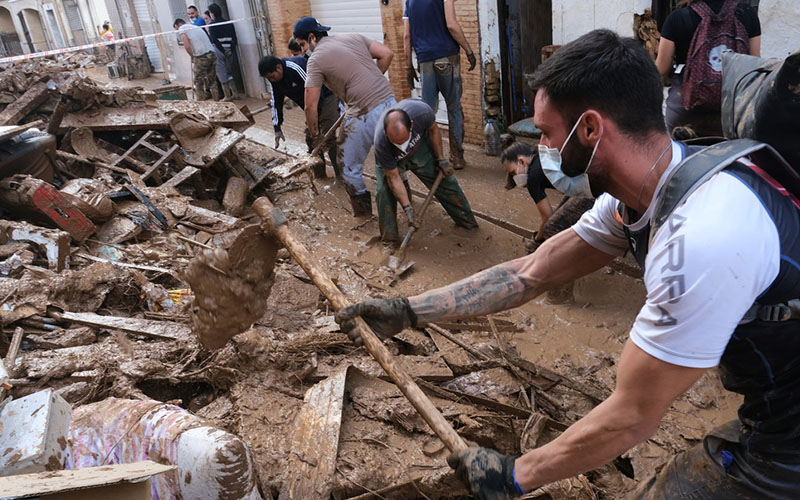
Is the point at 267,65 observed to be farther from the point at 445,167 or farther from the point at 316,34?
the point at 445,167

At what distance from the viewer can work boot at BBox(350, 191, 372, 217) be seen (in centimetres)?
655

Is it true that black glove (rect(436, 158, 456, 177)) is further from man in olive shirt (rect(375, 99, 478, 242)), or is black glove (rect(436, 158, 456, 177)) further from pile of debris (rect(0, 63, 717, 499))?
pile of debris (rect(0, 63, 717, 499))

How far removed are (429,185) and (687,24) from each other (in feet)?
9.10

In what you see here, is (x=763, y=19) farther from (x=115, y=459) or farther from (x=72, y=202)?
(x=72, y=202)

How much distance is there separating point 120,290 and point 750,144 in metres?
4.62

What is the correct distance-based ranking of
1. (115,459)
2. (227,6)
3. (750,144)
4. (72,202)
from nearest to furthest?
1. (750,144)
2. (115,459)
3. (72,202)
4. (227,6)

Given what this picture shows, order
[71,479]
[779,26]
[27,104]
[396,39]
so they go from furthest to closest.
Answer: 1. [396,39]
2. [27,104]
3. [779,26]
4. [71,479]

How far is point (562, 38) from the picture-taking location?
21.1 feet

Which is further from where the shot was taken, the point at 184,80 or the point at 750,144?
the point at 184,80

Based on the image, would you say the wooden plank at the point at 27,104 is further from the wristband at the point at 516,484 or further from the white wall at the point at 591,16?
the wristband at the point at 516,484

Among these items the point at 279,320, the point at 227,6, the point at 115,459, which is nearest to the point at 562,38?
Answer: the point at 279,320

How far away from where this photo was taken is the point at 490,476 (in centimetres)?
178

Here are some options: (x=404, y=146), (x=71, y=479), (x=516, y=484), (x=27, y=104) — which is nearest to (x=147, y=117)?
(x=27, y=104)

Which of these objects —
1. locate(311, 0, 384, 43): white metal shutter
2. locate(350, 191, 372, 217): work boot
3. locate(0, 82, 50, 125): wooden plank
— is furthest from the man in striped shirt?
locate(0, 82, 50, 125): wooden plank
